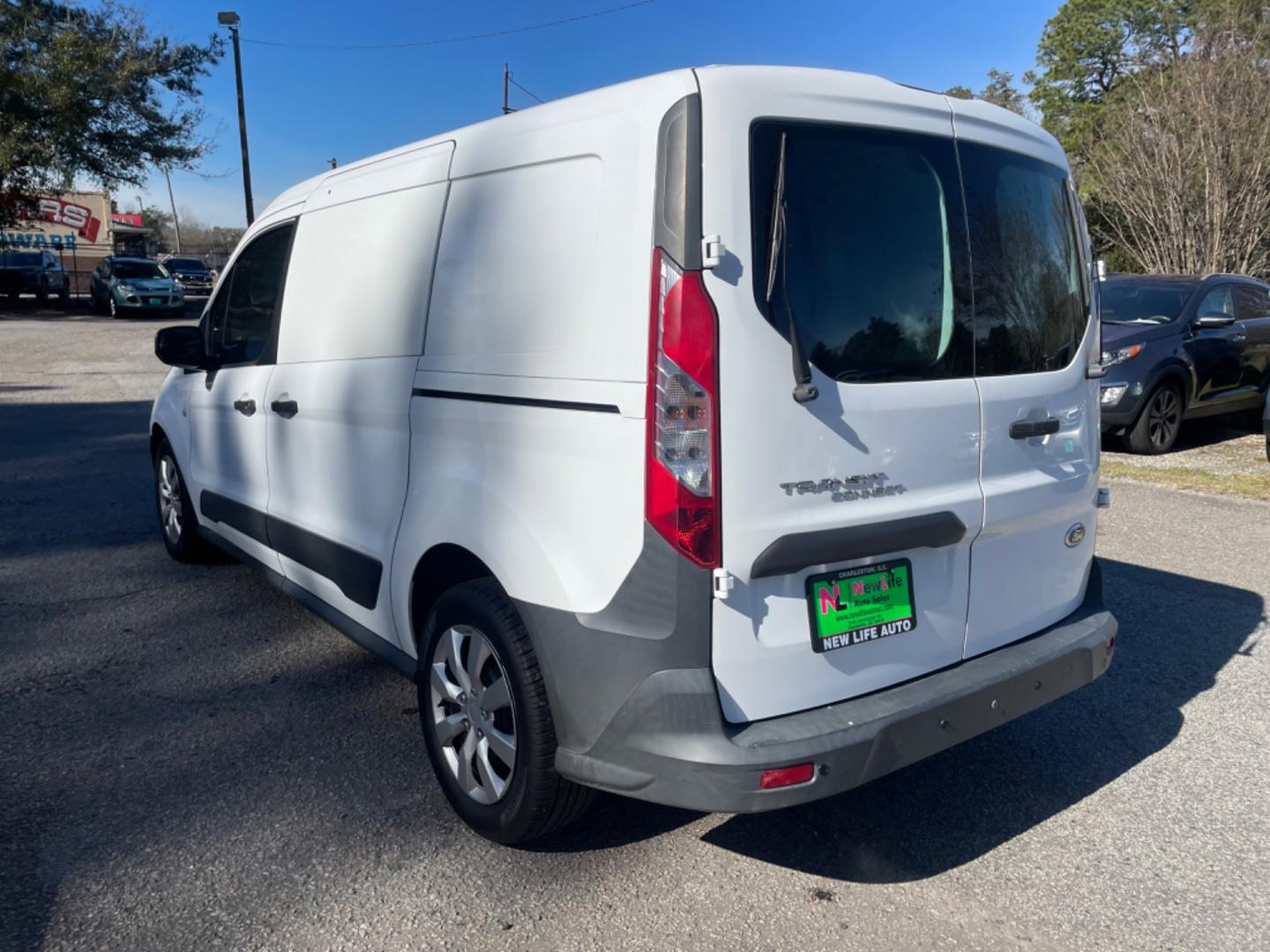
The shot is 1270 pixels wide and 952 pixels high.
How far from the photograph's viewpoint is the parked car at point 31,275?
3117 cm

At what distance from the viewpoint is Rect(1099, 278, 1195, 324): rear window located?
9.68 metres

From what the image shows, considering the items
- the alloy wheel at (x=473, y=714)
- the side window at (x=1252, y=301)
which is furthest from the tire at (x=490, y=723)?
the side window at (x=1252, y=301)

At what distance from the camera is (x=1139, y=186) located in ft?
70.1

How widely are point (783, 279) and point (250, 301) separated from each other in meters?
3.00

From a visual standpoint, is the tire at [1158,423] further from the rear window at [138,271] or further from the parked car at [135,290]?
the rear window at [138,271]

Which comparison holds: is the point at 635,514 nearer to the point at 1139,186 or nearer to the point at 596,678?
the point at 596,678

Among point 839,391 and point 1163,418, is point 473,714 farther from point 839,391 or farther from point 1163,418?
point 1163,418

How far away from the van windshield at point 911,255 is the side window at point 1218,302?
26.2ft

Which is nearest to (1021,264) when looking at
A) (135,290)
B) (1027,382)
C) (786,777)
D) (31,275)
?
(1027,382)

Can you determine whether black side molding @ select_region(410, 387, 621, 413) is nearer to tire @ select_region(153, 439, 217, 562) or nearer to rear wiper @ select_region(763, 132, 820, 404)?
rear wiper @ select_region(763, 132, 820, 404)

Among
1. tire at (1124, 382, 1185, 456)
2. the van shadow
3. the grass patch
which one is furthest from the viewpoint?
tire at (1124, 382, 1185, 456)

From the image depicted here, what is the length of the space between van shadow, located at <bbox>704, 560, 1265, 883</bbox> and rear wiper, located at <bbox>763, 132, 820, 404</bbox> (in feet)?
4.70

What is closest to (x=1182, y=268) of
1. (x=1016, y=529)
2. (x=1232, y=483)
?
(x=1232, y=483)

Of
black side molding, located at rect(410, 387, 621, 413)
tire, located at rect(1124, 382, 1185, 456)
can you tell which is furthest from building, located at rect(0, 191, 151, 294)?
black side molding, located at rect(410, 387, 621, 413)
